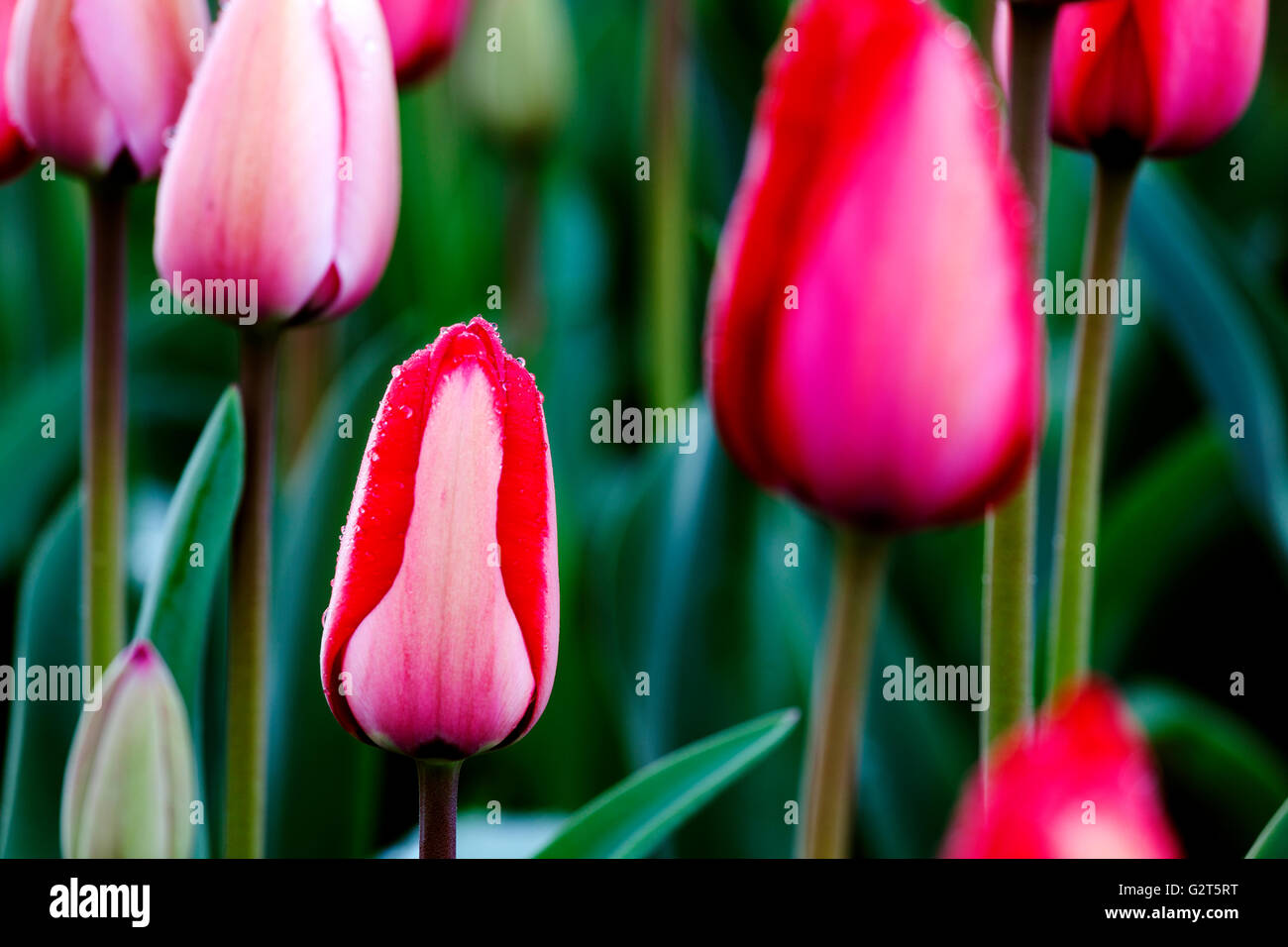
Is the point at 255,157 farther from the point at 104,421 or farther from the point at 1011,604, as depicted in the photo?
the point at 1011,604

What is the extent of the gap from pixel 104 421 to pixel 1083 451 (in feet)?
1.06

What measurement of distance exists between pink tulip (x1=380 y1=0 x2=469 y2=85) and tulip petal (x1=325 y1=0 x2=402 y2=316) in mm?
90

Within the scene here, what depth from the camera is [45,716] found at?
0.59 metres

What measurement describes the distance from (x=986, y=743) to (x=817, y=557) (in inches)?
13.7

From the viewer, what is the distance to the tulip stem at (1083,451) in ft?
1.59

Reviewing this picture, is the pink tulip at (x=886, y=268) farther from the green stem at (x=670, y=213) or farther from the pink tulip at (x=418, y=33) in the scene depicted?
the green stem at (x=670, y=213)

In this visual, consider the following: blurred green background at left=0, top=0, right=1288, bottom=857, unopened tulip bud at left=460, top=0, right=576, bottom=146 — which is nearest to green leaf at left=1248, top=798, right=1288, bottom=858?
blurred green background at left=0, top=0, right=1288, bottom=857

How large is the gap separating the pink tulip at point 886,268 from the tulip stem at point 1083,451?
0.70 feet

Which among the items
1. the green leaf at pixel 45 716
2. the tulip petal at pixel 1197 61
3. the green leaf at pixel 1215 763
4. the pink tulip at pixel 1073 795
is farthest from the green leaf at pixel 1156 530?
the pink tulip at pixel 1073 795

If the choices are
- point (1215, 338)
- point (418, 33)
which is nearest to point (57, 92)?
point (418, 33)

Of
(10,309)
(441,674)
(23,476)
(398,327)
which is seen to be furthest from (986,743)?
(10,309)

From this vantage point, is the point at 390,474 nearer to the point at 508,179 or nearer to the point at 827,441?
the point at 827,441

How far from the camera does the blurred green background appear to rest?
2.22 ft

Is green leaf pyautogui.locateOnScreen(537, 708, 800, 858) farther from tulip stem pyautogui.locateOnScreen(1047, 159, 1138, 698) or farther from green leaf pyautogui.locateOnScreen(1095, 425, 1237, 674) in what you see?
green leaf pyautogui.locateOnScreen(1095, 425, 1237, 674)
